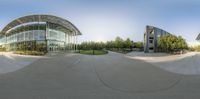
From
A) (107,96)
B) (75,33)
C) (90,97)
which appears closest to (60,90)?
(90,97)

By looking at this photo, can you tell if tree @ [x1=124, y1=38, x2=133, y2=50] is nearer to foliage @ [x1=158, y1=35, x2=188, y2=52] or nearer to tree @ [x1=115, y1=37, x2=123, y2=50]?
tree @ [x1=115, y1=37, x2=123, y2=50]

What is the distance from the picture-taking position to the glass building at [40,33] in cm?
2219

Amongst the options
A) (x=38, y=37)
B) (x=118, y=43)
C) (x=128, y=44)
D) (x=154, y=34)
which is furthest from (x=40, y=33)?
(x=128, y=44)

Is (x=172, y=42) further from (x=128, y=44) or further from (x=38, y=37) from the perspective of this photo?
(x=128, y=44)

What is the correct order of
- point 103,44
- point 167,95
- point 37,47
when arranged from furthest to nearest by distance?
point 103,44
point 37,47
point 167,95

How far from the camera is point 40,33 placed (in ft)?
77.9

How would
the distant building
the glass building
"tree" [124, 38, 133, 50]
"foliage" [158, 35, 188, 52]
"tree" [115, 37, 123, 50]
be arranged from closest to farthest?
"foliage" [158, 35, 188, 52], the distant building, the glass building, "tree" [115, 37, 123, 50], "tree" [124, 38, 133, 50]

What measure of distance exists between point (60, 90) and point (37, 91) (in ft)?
2.18

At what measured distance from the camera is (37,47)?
2239cm

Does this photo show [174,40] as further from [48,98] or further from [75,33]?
[75,33]

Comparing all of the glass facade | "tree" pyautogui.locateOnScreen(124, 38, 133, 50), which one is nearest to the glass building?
the glass facade

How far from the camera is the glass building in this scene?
2219 centimetres

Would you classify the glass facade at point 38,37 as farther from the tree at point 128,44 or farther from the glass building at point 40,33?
the tree at point 128,44

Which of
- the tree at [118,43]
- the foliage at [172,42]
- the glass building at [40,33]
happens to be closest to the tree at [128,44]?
the tree at [118,43]
